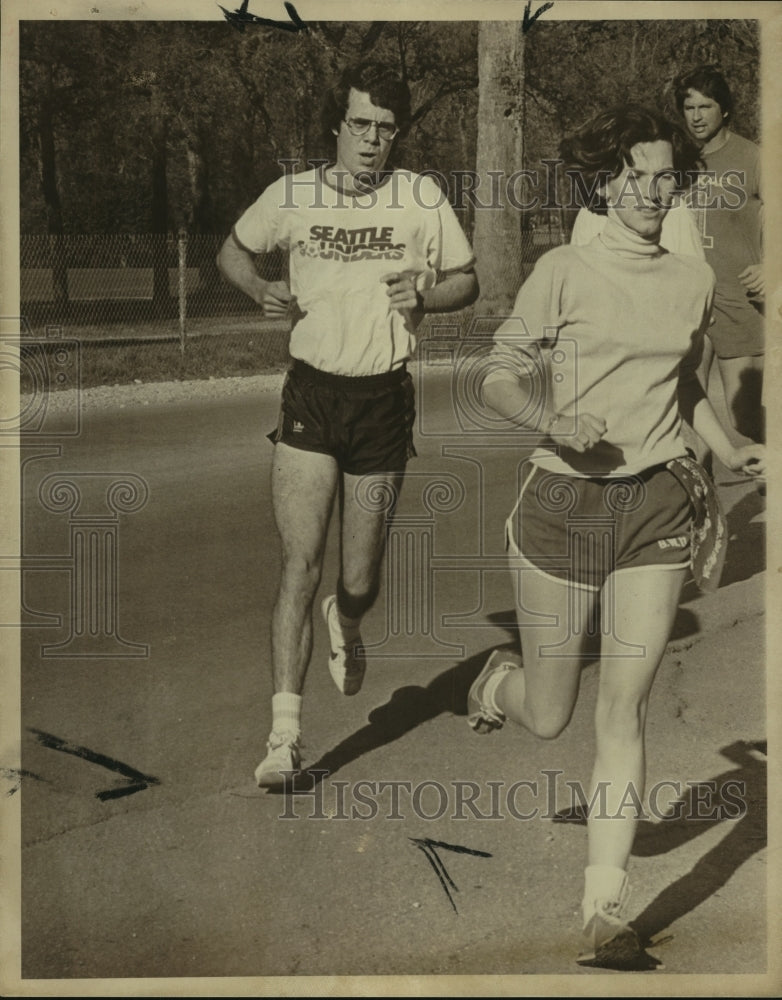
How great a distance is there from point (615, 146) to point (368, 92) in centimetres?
85

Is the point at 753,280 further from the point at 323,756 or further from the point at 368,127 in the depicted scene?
the point at 323,756

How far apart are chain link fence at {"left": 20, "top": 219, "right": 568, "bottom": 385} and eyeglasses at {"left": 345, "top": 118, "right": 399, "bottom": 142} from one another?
50cm

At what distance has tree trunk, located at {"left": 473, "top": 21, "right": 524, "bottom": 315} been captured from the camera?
4.89m

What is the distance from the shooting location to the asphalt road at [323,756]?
16.3 feet

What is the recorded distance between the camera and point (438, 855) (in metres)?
5.03

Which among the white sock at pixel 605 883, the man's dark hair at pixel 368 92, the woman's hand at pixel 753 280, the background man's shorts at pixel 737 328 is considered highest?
the man's dark hair at pixel 368 92

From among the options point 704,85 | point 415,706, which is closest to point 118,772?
point 415,706

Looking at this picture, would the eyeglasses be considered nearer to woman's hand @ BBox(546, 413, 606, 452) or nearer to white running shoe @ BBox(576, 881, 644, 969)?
woman's hand @ BBox(546, 413, 606, 452)

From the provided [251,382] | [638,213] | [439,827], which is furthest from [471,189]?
[439,827]

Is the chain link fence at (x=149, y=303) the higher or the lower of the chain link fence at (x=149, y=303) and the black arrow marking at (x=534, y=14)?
the lower

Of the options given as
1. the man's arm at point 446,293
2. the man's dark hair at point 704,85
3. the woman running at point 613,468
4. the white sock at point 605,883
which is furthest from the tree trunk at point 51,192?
the white sock at point 605,883

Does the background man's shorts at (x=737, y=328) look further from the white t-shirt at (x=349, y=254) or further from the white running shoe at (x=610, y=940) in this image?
the white running shoe at (x=610, y=940)

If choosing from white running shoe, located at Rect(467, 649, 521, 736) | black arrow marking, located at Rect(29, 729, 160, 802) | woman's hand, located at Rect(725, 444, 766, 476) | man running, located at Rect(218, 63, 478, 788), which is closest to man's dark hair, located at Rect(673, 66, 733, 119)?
man running, located at Rect(218, 63, 478, 788)

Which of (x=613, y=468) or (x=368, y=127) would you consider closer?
(x=613, y=468)
